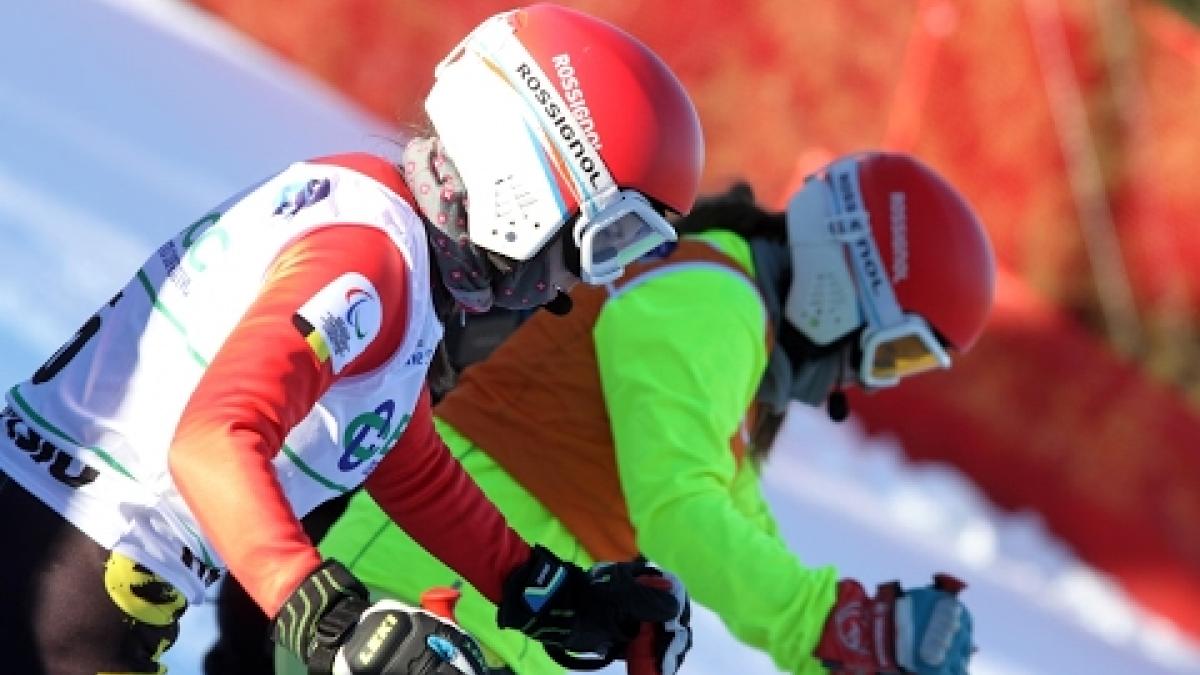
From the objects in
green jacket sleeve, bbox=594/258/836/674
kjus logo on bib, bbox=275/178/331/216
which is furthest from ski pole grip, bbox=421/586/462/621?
green jacket sleeve, bbox=594/258/836/674

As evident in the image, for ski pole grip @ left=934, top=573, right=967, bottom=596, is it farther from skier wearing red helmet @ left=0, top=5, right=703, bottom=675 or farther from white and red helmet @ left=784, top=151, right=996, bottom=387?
white and red helmet @ left=784, top=151, right=996, bottom=387

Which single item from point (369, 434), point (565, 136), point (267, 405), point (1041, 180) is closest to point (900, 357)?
point (565, 136)

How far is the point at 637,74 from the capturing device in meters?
2.90

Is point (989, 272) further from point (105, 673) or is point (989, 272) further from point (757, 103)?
point (757, 103)

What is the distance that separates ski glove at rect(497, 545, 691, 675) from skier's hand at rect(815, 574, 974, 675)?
0.55 meters

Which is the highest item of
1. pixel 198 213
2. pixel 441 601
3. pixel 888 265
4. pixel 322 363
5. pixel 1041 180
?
pixel 1041 180

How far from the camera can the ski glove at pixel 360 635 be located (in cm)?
216

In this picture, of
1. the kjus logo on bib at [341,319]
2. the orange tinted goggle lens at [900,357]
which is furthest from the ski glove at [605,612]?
the orange tinted goggle lens at [900,357]

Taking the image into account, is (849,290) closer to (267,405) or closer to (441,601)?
(441,601)

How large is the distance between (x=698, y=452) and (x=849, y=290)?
2.53 ft

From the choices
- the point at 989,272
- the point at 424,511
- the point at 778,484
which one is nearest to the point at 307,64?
the point at 778,484

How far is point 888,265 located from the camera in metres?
4.29

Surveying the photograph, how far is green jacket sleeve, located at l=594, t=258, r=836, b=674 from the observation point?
11.7ft

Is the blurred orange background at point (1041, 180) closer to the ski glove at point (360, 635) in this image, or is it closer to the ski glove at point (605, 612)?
the ski glove at point (605, 612)
